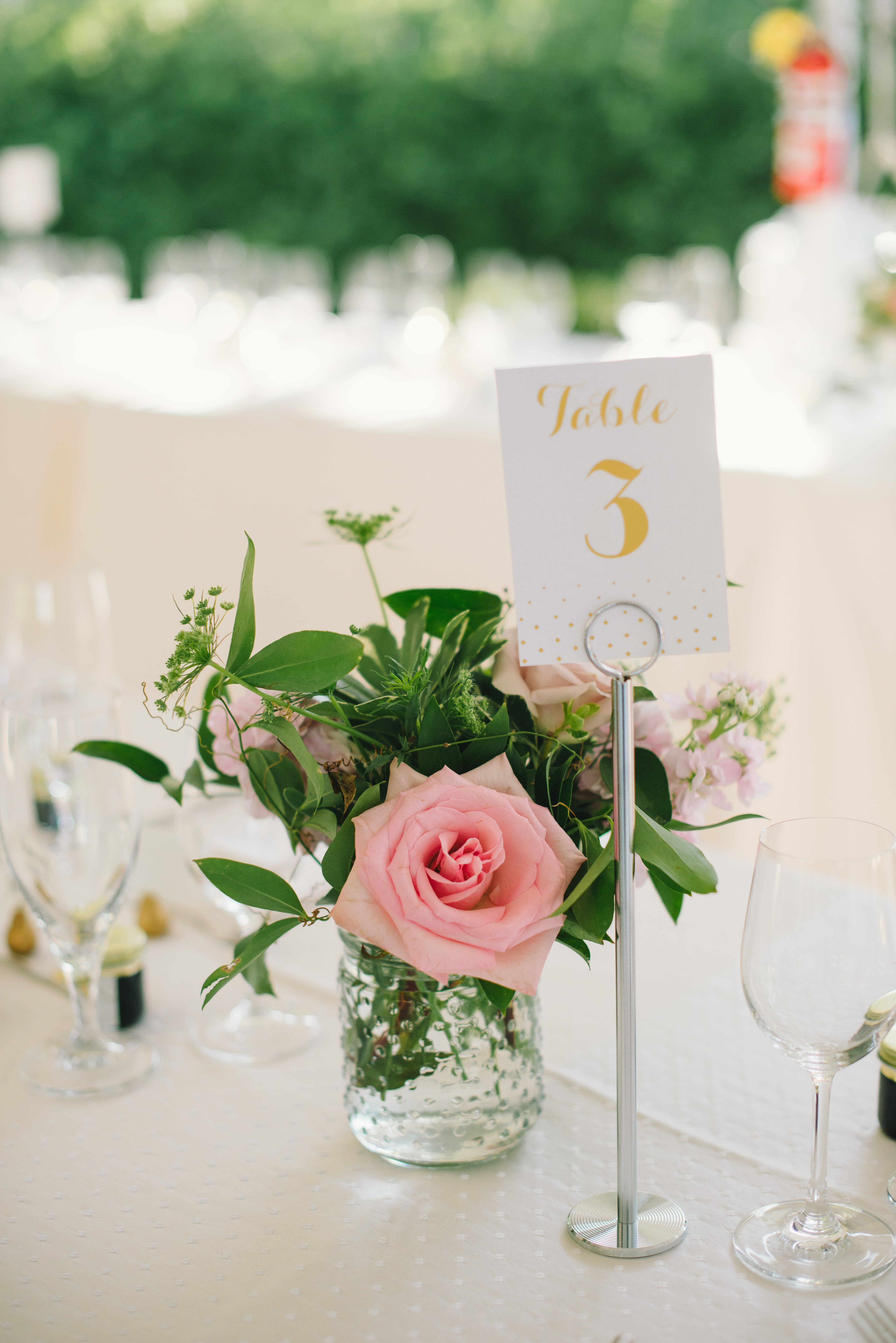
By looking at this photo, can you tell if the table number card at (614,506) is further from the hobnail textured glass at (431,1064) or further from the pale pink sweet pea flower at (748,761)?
the hobnail textured glass at (431,1064)

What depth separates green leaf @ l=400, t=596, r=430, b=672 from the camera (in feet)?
2.07

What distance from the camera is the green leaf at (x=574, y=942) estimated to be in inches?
21.4

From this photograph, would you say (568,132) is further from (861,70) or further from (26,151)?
(26,151)

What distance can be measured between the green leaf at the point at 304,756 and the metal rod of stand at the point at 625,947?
5.1 inches

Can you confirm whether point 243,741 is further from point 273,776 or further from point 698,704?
point 698,704

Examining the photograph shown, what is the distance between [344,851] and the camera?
54 centimetres

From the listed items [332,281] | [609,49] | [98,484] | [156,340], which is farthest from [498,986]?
[332,281]

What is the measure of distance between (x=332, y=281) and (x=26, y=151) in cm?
247

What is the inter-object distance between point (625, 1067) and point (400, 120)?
18.9ft

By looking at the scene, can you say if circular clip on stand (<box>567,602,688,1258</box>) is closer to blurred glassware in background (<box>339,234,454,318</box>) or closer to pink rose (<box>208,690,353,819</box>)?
pink rose (<box>208,690,353,819</box>)

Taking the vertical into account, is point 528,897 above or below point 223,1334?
above

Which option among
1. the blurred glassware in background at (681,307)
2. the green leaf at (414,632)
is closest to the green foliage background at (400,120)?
the blurred glassware in background at (681,307)

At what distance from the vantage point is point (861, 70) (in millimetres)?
4504

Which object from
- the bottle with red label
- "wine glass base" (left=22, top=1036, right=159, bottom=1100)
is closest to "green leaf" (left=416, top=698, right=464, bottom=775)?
"wine glass base" (left=22, top=1036, right=159, bottom=1100)
